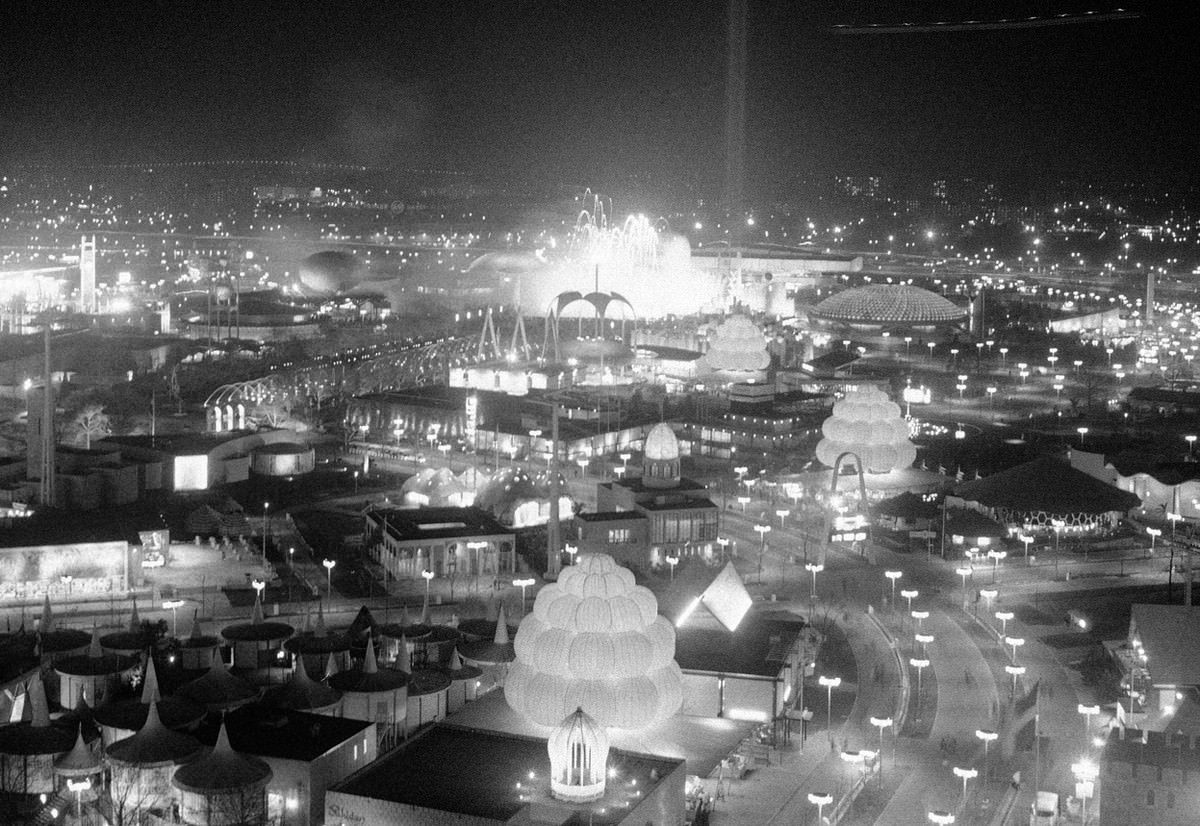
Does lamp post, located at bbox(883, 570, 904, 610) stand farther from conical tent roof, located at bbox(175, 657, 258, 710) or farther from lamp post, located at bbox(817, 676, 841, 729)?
conical tent roof, located at bbox(175, 657, 258, 710)

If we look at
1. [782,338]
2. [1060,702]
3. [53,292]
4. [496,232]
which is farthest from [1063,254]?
[1060,702]

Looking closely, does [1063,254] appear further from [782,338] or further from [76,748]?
[76,748]

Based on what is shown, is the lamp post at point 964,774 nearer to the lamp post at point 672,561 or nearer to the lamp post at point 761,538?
the lamp post at point 761,538

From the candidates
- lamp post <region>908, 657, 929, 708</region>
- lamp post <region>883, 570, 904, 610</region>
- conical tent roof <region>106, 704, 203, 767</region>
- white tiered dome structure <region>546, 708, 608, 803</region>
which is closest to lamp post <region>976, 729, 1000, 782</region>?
lamp post <region>908, 657, 929, 708</region>

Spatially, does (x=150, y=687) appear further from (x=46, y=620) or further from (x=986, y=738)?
(x=986, y=738)

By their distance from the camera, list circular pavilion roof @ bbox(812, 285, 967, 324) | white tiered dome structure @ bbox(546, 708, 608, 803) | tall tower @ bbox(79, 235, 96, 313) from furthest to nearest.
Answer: tall tower @ bbox(79, 235, 96, 313) → circular pavilion roof @ bbox(812, 285, 967, 324) → white tiered dome structure @ bbox(546, 708, 608, 803)

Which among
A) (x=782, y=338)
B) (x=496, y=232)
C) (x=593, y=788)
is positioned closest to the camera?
(x=593, y=788)

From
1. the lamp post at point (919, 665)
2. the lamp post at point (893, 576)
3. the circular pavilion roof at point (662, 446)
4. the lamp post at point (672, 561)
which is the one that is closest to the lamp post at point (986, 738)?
the lamp post at point (919, 665)

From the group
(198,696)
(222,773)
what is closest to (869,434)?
(198,696)
